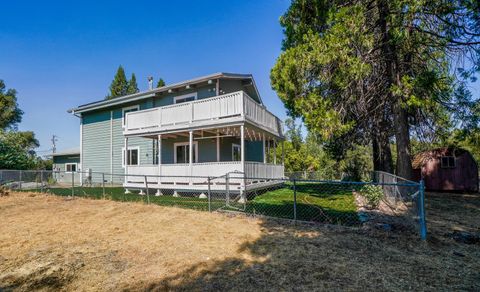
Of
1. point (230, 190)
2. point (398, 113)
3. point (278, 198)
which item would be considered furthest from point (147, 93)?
point (398, 113)

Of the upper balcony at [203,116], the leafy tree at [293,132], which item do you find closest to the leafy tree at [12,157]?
the upper balcony at [203,116]

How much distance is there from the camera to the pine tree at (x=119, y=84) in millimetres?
46438

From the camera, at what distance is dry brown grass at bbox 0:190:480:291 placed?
12.7ft

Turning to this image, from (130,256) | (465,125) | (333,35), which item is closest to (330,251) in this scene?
(130,256)

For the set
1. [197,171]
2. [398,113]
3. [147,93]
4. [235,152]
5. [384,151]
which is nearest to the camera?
[398,113]

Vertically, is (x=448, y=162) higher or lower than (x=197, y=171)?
higher

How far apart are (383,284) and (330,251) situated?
1.34 m

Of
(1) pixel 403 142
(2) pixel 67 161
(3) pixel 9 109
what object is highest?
(3) pixel 9 109

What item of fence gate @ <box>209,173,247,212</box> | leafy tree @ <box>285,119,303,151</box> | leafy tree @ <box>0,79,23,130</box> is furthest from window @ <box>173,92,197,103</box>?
leafy tree @ <box>0,79,23,130</box>

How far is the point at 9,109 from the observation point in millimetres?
38719

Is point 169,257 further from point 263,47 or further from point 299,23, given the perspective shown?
point 263,47

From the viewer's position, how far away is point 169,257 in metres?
4.88

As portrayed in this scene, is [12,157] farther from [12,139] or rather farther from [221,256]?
[221,256]

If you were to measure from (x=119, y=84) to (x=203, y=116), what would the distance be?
136 ft
